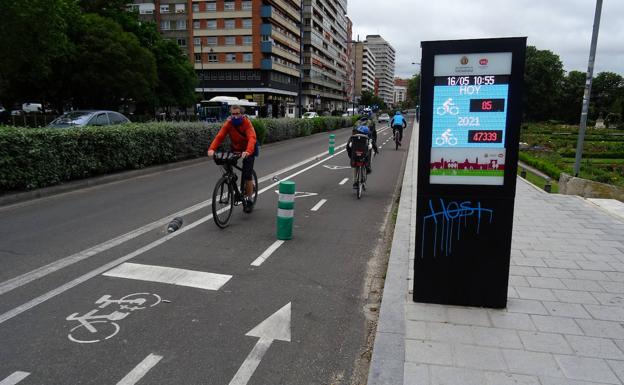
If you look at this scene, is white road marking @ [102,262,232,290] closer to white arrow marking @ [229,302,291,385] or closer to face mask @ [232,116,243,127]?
white arrow marking @ [229,302,291,385]

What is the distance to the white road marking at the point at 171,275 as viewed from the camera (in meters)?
5.02

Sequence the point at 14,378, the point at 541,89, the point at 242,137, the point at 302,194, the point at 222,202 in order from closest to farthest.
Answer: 1. the point at 14,378
2. the point at 222,202
3. the point at 242,137
4. the point at 302,194
5. the point at 541,89

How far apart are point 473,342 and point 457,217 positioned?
1.09 metres

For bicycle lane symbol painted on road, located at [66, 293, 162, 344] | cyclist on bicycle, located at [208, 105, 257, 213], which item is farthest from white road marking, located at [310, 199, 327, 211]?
bicycle lane symbol painted on road, located at [66, 293, 162, 344]

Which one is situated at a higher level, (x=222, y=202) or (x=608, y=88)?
(x=608, y=88)

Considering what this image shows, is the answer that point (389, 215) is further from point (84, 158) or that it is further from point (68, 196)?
point (84, 158)

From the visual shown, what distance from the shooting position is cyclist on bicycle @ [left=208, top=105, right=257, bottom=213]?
778 cm

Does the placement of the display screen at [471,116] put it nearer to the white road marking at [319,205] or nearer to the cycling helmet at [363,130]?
the white road marking at [319,205]

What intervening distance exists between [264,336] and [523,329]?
6.94 feet

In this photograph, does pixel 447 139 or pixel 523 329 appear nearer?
pixel 523 329

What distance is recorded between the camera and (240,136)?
8.08 meters

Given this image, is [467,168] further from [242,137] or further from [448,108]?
[242,137]

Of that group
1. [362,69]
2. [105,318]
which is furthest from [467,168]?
[362,69]

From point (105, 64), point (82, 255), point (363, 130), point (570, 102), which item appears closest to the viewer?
point (82, 255)
